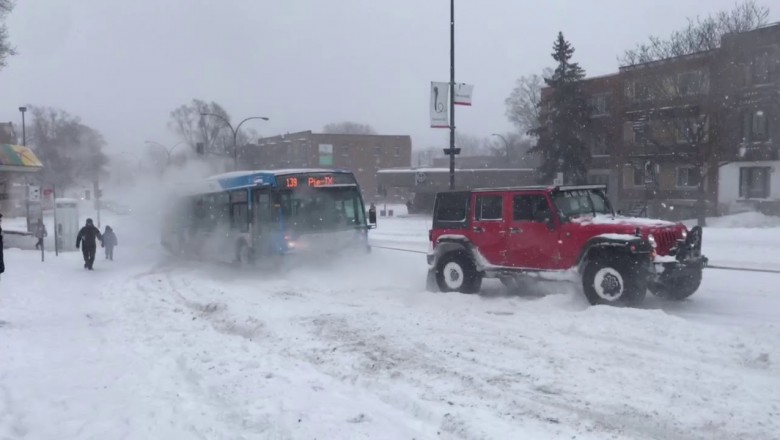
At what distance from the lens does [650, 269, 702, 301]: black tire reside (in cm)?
1056

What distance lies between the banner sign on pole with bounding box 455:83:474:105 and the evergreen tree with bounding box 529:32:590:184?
24.4m

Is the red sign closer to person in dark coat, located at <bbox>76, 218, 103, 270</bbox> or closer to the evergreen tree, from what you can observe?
person in dark coat, located at <bbox>76, 218, 103, 270</bbox>

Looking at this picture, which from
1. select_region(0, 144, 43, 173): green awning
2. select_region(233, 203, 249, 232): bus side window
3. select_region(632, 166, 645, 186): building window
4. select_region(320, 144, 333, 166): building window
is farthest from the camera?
select_region(320, 144, 333, 166): building window

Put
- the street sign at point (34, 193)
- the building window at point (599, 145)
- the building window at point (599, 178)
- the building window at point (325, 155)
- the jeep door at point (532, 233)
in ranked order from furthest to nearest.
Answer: the building window at point (325, 155) → the building window at point (599, 178) → the building window at point (599, 145) → the street sign at point (34, 193) → the jeep door at point (532, 233)

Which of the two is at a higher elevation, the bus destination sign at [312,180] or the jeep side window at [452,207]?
the bus destination sign at [312,180]

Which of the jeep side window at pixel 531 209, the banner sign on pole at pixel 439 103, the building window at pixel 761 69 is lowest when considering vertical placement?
the jeep side window at pixel 531 209

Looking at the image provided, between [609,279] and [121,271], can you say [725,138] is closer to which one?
[609,279]

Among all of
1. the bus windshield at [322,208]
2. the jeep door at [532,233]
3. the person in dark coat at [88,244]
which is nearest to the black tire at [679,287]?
the jeep door at [532,233]

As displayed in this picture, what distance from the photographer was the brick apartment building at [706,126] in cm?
3363

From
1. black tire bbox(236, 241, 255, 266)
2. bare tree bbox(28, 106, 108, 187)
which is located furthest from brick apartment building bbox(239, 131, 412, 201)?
black tire bbox(236, 241, 255, 266)

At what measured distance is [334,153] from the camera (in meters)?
83.6

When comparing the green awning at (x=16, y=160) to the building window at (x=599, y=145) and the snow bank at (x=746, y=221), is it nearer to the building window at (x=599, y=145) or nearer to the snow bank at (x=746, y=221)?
the snow bank at (x=746, y=221)

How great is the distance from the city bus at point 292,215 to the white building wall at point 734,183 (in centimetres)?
2993

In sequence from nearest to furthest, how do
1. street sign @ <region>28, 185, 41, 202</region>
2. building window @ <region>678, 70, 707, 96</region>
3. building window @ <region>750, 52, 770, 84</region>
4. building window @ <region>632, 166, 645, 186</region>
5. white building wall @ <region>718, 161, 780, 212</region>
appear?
street sign @ <region>28, 185, 41, 202</region> < building window @ <region>678, 70, 707, 96</region> < building window @ <region>750, 52, 770, 84</region> < white building wall @ <region>718, 161, 780, 212</region> < building window @ <region>632, 166, 645, 186</region>
